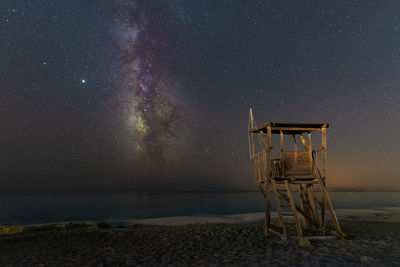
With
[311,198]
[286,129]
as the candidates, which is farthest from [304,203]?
[286,129]

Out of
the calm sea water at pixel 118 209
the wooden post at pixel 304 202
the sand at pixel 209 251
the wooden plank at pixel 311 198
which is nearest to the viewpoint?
the sand at pixel 209 251

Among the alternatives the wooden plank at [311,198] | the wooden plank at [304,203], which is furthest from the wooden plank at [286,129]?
the wooden plank at [304,203]

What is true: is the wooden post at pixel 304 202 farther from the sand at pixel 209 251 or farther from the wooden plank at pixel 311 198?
the sand at pixel 209 251

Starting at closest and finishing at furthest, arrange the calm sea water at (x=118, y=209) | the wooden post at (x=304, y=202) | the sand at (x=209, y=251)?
the sand at (x=209, y=251)
the wooden post at (x=304, y=202)
the calm sea water at (x=118, y=209)

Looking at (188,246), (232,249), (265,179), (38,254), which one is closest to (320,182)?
(265,179)

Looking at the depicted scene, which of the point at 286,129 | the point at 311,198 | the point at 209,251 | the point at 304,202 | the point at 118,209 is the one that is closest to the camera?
the point at 209,251

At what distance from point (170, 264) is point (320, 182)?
28.6 feet

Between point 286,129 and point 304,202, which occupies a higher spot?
point 286,129

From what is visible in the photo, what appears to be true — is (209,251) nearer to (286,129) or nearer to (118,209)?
(286,129)

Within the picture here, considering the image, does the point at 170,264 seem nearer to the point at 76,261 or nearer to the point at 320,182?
the point at 76,261

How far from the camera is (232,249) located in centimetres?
1179

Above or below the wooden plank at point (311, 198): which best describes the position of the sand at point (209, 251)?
below

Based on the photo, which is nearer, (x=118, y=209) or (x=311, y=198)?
(x=311, y=198)

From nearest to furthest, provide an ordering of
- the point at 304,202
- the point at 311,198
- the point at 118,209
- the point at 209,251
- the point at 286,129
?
the point at 209,251, the point at 286,129, the point at 311,198, the point at 304,202, the point at 118,209
